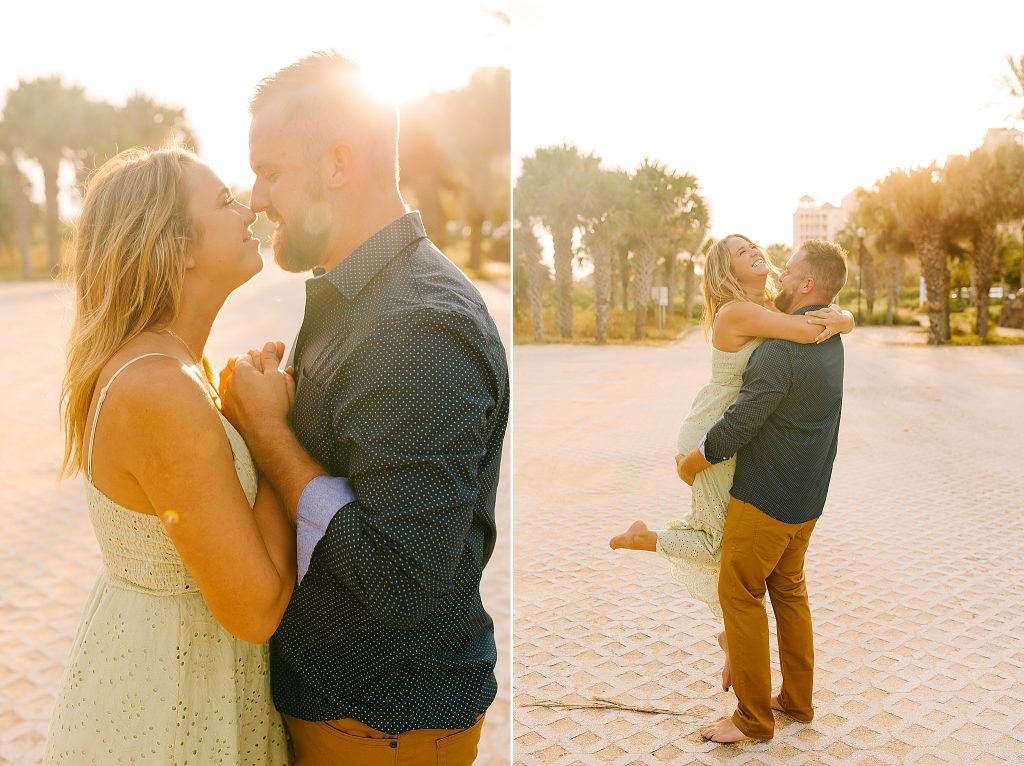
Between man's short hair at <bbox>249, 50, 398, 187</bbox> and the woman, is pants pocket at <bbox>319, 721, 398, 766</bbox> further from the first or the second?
man's short hair at <bbox>249, 50, 398, 187</bbox>

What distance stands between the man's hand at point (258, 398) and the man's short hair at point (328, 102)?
1.48ft

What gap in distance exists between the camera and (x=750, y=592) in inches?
150

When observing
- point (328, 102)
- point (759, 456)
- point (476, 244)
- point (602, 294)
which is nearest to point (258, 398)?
point (328, 102)

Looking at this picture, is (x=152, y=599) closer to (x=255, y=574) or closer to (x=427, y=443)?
(x=255, y=574)

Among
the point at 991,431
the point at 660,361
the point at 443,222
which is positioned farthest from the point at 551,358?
the point at 443,222

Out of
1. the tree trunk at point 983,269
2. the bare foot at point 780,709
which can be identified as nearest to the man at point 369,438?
the bare foot at point 780,709

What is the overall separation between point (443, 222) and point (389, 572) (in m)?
60.3

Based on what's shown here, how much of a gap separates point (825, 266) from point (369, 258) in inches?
104

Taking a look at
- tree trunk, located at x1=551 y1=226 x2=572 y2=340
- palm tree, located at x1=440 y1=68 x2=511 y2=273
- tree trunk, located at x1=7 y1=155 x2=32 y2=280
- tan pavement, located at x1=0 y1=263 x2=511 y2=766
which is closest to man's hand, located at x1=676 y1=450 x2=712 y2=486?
tan pavement, located at x1=0 y1=263 x2=511 y2=766

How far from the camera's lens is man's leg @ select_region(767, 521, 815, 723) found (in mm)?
3945

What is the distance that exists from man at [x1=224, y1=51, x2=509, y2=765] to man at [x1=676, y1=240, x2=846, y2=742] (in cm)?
206

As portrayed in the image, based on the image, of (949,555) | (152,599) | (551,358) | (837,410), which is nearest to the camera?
(152,599)

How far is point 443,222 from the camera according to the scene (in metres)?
60.6

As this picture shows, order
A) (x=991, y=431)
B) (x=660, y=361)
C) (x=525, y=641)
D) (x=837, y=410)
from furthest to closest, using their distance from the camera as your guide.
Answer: (x=660, y=361) → (x=991, y=431) → (x=525, y=641) → (x=837, y=410)
